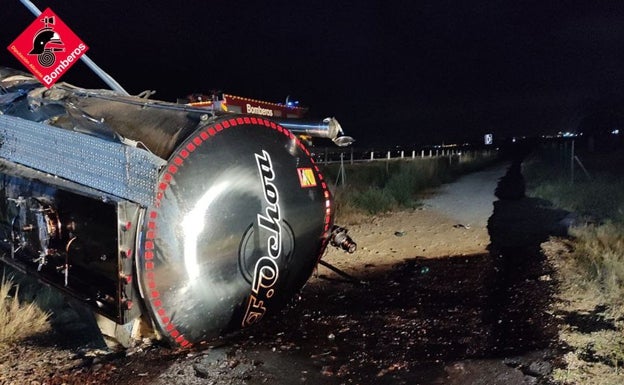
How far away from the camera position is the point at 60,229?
366 centimetres

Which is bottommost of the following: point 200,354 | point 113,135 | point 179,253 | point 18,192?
point 200,354

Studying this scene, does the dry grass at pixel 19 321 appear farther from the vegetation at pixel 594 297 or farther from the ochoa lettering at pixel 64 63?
the vegetation at pixel 594 297

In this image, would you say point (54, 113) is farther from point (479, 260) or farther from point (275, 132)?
point (479, 260)

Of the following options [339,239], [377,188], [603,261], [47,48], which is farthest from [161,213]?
[377,188]

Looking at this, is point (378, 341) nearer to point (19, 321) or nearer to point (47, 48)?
point (19, 321)

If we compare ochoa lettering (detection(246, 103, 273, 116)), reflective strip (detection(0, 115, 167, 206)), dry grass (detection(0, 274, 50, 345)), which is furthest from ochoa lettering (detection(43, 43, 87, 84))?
ochoa lettering (detection(246, 103, 273, 116))

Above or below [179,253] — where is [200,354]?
below

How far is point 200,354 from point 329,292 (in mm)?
2025

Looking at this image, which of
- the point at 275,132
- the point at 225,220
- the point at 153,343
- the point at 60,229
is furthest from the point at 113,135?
the point at 153,343

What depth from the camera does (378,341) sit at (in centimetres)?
412

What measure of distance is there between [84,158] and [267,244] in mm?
1547

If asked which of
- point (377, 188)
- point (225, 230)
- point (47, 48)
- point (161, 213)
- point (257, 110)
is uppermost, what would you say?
point (257, 110)

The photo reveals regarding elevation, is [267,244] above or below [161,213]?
below

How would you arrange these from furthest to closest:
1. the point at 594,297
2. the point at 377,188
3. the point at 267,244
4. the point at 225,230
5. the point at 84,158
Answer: the point at 377,188, the point at 594,297, the point at 267,244, the point at 225,230, the point at 84,158
